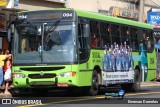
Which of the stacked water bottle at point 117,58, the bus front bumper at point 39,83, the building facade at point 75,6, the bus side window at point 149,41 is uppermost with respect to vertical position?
the building facade at point 75,6

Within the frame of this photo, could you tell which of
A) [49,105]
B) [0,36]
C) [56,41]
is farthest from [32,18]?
[0,36]

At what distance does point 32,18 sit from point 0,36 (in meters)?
9.70

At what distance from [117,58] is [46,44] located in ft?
Answer: 14.7

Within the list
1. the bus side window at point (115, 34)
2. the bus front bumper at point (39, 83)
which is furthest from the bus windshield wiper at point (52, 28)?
the bus side window at point (115, 34)

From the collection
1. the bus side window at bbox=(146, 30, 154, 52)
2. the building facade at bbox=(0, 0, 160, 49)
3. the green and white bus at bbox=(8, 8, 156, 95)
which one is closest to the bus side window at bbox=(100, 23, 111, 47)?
the green and white bus at bbox=(8, 8, 156, 95)

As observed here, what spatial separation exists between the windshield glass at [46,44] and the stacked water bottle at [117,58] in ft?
9.32

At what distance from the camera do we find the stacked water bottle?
21922mm

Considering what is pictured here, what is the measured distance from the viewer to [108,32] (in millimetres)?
22109

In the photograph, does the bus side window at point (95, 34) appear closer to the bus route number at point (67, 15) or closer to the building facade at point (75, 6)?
the bus route number at point (67, 15)

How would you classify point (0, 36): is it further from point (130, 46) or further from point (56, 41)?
point (56, 41)

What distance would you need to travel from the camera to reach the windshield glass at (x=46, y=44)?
19266mm

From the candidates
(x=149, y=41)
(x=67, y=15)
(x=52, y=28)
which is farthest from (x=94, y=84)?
(x=149, y=41)

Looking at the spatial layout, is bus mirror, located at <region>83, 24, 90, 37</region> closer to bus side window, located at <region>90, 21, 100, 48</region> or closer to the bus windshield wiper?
bus side window, located at <region>90, 21, 100, 48</region>

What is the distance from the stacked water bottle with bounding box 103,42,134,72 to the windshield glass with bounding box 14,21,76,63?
284cm
